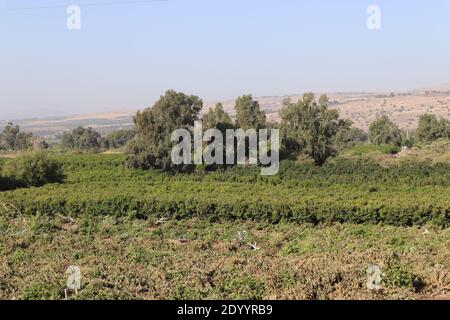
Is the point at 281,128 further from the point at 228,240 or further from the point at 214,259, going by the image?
the point at 214,259

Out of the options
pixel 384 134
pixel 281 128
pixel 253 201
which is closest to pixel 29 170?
pixel 253 201

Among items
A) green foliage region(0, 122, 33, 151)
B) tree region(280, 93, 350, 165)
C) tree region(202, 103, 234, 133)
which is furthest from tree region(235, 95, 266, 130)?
green foliage region(0, 122, 33, 151)

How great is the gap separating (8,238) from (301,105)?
72.1ft

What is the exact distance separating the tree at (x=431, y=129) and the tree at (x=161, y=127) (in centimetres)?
2664

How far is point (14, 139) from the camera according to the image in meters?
65.3

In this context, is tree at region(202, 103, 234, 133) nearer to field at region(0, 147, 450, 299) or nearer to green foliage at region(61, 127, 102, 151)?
field at region(0, 147, 450, 299)

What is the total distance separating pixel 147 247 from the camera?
13.6m

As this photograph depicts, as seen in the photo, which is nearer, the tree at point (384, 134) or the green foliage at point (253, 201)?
the green foliage at point (253, 201)

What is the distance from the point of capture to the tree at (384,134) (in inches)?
2122

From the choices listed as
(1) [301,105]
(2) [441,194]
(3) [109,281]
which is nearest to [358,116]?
(1) [301,105]

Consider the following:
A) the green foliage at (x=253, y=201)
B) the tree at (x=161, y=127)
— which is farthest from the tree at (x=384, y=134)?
the green foliage at (x=253, y=201)

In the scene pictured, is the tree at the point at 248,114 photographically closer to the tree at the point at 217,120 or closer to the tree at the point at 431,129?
the tree at the point at 217,120

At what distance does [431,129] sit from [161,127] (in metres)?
29.3
